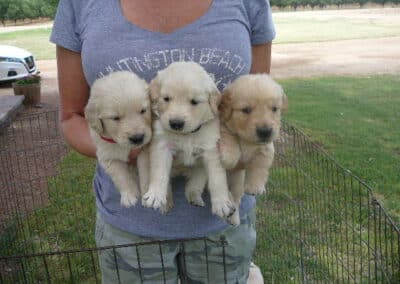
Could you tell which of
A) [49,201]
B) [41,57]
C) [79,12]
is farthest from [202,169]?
[41,57]

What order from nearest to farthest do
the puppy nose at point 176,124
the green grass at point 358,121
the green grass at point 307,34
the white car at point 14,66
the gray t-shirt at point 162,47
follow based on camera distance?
the puppy nose at point 176,124 < the gray t-shirt at point 162,47 < the green grass at point 358,121 < the white car at point 14,66 < the green grass at point 307,34

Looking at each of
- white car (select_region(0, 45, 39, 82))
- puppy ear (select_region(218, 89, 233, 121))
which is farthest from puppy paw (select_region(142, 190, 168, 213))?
white car (select_region(0, 45, 39, 82))

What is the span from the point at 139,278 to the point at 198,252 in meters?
0.22

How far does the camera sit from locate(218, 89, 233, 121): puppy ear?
1581 millimetres

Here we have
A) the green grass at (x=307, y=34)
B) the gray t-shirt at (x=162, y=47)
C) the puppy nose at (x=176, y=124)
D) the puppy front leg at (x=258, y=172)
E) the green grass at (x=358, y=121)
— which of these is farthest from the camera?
the green grass at (x=307, y=34)

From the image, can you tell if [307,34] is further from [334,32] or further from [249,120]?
[249,120]

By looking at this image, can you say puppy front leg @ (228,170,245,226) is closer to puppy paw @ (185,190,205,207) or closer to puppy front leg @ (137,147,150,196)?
puppy paw @ (185,190,205,207)

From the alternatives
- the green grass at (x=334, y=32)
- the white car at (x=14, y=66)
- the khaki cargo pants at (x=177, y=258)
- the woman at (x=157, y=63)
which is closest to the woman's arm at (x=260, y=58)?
the woman at (x=157, y=63)

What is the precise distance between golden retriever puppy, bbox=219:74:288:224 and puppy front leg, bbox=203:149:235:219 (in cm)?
3

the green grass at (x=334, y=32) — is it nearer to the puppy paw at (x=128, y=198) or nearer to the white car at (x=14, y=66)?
the white car at (x=14, y=66)

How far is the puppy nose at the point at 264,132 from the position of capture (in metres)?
1.54

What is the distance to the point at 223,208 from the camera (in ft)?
5.13

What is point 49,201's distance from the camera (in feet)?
14.3

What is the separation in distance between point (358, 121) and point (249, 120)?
5735 millimetres
